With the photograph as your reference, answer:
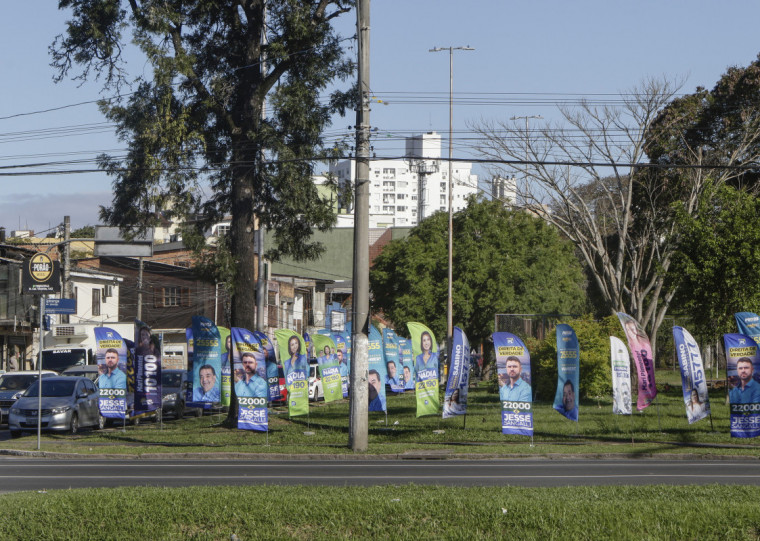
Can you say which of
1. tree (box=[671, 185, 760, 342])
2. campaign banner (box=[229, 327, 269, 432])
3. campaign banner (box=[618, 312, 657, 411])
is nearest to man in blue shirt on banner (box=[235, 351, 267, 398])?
campaign banner (box=[229, 327, 269, 432])

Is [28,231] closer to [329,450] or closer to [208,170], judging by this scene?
[208,170]

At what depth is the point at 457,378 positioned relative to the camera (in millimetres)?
23047

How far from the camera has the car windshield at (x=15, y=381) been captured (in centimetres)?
3247

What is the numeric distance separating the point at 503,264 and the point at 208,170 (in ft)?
88.8

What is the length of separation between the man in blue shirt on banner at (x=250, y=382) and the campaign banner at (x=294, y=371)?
89.1 inches

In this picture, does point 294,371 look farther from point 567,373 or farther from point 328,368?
point 567,373

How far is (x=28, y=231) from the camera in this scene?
267ft

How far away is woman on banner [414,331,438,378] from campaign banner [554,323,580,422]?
12.6ft

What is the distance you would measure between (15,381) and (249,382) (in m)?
15.2

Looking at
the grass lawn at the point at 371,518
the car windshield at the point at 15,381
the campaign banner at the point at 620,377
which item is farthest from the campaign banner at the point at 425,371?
the car windshield at the point at 15,381

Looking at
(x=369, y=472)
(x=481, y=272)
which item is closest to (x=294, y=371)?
(x=369, y=472)

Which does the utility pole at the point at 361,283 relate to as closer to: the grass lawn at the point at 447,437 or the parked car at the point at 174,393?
the grass lawn at the point at 447,437

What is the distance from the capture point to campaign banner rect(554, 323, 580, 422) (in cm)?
2212

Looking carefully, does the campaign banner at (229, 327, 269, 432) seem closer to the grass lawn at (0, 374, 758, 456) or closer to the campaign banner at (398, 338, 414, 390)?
the grass lawn at (0, 374, 758, 456)
